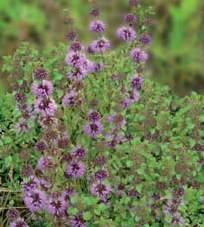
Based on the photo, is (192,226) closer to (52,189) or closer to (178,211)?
(178,211)

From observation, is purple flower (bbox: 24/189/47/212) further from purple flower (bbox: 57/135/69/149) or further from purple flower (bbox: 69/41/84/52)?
purple flower (bbox: 69/41/84/52)

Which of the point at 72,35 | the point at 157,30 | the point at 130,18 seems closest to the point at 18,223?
the point at 72,35

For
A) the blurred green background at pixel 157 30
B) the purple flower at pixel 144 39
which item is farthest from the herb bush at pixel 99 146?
the blurred green background at pixel 157 30

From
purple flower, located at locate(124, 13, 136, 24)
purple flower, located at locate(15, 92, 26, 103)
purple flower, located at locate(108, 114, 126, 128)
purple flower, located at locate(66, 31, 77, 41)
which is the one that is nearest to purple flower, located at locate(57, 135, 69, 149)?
purple flower, located at locate(108, 114, 126, 128)

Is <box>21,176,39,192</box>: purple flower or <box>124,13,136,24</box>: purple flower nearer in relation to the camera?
<box>21,176,39,192</box>: purple flower

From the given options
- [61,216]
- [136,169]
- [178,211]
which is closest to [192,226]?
[178,211]
